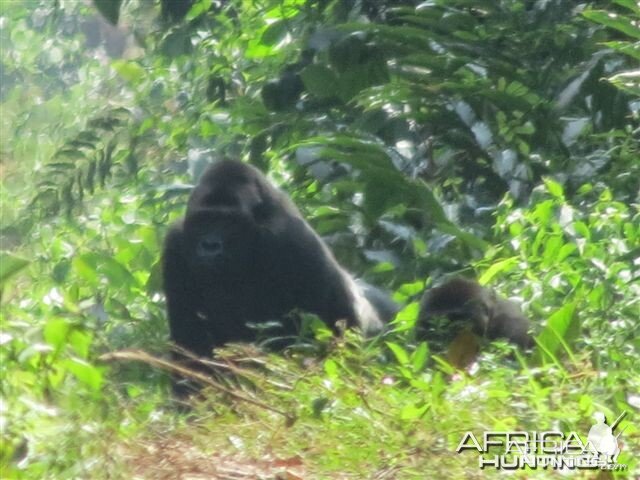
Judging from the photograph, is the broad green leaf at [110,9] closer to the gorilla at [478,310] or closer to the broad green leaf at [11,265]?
the gorilla at [478,310]

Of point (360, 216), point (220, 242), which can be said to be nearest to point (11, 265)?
point (220, 242)

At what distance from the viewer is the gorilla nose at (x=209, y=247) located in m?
5.25

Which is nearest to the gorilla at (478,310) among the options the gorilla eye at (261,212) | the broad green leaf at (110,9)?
the gorilla eye at (261,212)

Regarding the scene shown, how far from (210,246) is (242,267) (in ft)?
0.60

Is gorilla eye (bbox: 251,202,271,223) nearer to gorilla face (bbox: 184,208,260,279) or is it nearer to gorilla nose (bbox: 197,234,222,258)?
gorilla face (bbox: 184,208,260,279)

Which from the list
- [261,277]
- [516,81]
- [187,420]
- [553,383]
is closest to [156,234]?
[261,277]

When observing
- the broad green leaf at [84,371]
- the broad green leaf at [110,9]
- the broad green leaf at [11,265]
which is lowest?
the broad green leaf at [84,371]

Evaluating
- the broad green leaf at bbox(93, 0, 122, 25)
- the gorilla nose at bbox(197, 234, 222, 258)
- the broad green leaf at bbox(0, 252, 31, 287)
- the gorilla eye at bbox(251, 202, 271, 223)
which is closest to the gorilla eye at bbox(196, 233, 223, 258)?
the gorilla nose at bbox(197, 234, 222, 258)

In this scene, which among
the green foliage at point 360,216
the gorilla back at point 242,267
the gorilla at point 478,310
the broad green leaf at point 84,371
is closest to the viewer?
the broad green leaf at point 84,371

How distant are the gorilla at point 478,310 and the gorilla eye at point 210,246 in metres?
1.03

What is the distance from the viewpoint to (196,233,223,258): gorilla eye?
207 inches

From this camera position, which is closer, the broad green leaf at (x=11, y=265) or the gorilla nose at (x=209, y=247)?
the broad green leaf at (x=11, y=265)

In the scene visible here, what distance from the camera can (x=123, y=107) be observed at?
7.77 metres

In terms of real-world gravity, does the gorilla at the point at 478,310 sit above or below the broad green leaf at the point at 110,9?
below
